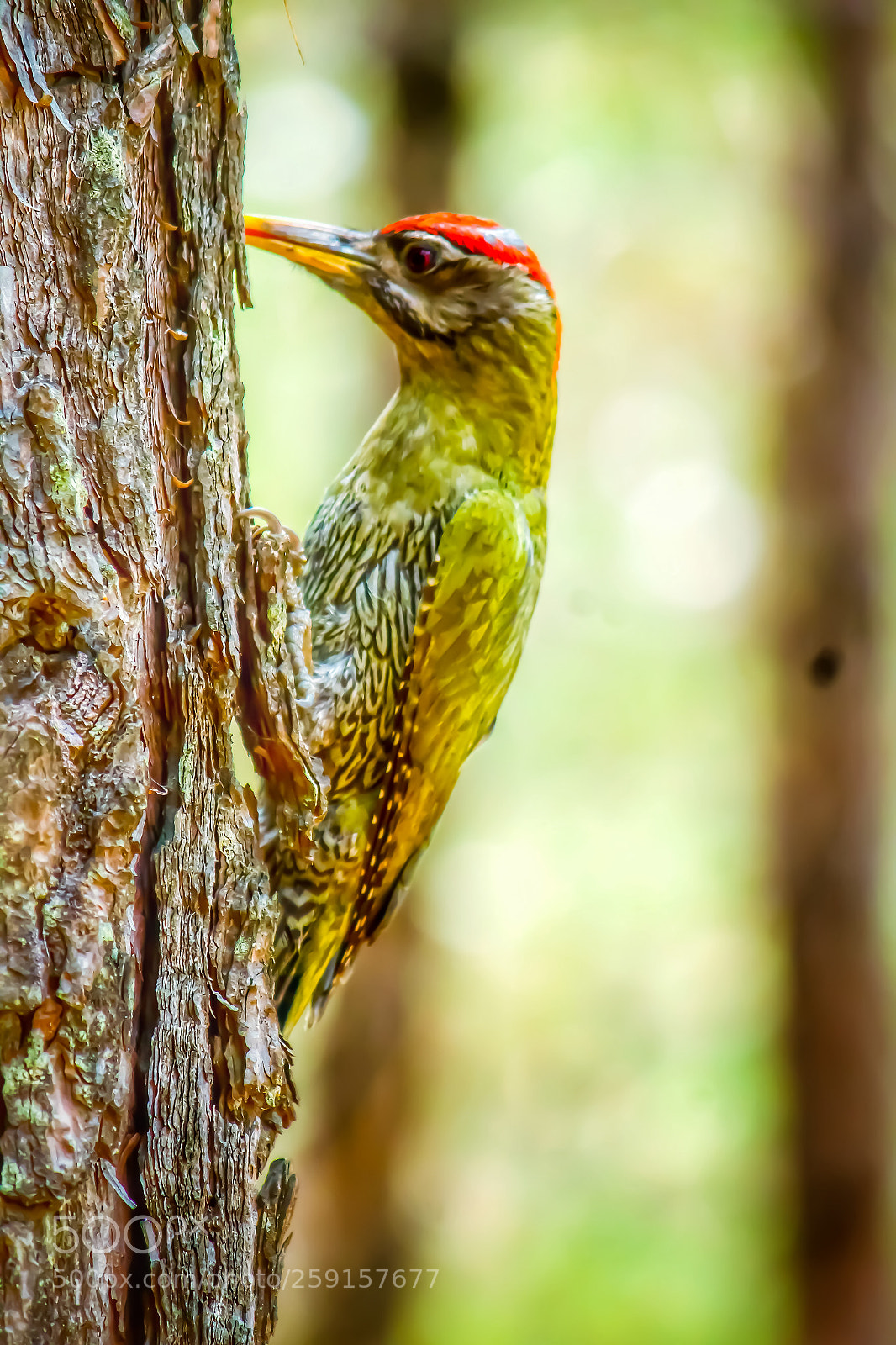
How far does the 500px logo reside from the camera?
1.25 meters

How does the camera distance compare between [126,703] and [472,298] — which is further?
[472,298]

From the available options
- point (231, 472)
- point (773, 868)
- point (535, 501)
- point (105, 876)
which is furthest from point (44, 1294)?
point (773, 868)

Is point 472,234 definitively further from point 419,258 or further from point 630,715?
point 630,715

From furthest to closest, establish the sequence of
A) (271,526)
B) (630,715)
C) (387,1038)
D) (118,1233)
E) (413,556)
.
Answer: (630,715)
(387,1038)
(413,556)
(271,526)
(118,1233)

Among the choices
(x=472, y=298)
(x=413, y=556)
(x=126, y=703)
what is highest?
(x=472, y=298)

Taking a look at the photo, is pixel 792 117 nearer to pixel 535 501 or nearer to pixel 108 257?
pixel 535 501

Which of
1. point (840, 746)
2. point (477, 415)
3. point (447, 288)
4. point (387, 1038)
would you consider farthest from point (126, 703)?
point (840, 746)

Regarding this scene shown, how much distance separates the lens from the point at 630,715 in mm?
5363

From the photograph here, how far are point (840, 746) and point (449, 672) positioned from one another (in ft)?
7.63

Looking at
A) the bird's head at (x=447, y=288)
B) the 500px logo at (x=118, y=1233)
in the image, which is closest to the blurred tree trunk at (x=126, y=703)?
the 500px logo at (x=118, y=1233)

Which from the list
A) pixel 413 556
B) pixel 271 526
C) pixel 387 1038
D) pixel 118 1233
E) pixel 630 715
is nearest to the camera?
pixel 118 1233

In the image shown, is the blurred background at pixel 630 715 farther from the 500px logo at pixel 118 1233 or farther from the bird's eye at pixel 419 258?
the 500px logo at pixel 118 1233

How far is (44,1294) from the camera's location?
1.22m

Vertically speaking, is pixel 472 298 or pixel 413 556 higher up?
pixel 472 298
